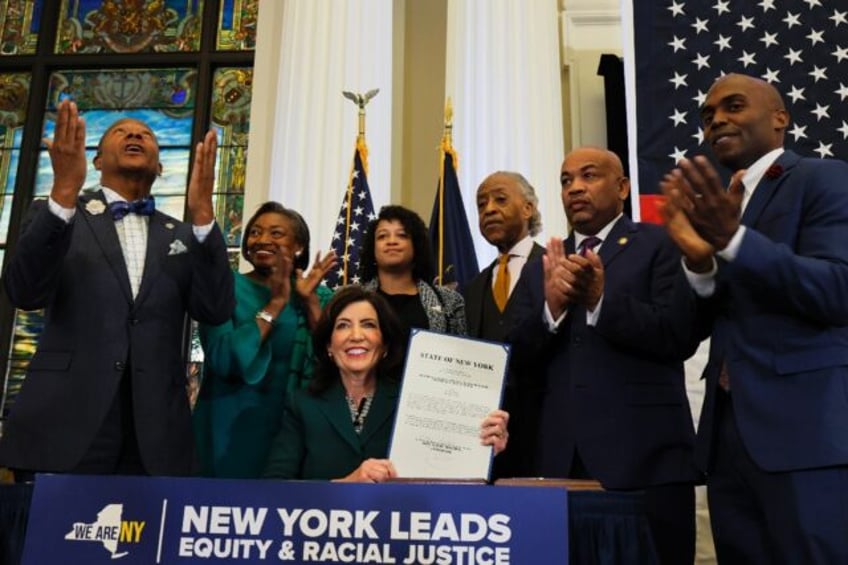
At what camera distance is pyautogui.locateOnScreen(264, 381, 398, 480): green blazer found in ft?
8.82

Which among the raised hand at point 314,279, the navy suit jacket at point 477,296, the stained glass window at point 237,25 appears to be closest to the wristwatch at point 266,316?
the raised hand at point 314,279

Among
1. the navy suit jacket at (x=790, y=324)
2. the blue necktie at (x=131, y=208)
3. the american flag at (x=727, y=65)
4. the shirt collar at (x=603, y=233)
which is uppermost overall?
the american flag at (x=727, y=65)

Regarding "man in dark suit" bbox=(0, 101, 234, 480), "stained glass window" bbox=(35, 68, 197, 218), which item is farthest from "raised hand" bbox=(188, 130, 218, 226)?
"stained glass window" bbox=(35, 68, 197, 218)

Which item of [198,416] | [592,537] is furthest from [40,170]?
[592,537]

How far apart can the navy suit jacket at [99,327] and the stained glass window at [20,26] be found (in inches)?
211

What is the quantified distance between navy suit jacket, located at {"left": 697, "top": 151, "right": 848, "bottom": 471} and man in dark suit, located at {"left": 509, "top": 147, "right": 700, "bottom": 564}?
0.68 feet

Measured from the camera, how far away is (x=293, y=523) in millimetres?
1932

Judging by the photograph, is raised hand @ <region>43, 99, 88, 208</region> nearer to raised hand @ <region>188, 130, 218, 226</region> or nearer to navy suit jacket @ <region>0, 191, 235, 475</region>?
navy suit jacket @ <region>0, 191, 235, 475</region>

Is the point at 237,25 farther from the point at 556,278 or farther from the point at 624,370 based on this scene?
the point at 624,370

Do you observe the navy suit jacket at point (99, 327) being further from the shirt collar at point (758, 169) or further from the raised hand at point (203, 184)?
the shirt collar at point (758, 169)

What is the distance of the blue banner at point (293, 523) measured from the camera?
1.88 meters

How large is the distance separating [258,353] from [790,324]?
165cm

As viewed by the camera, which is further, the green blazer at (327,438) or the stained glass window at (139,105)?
the stained glass window at (139,105)

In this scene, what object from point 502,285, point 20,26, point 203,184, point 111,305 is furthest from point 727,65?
point 20,26
